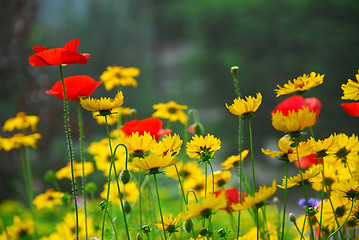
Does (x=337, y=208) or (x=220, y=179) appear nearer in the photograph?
(x=337, y=208)

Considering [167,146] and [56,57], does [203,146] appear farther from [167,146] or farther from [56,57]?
[56,57]

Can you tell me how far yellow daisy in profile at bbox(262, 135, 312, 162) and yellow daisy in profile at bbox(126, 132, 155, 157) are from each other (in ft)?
0.35

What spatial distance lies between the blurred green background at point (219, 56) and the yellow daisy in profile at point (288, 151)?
8.41 feet

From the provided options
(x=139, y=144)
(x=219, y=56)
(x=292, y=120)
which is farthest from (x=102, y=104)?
(x=219, y=56)

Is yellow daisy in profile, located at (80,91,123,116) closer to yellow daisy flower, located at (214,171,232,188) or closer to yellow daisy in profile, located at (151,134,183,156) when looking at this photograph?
yellow daisy in profile, located at (151,134,183,156)

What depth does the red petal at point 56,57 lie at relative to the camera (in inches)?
15.3

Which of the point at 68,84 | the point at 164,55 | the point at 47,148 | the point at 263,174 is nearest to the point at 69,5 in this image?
the point at 164,55

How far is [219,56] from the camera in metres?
4.66

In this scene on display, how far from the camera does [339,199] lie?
0.43 m

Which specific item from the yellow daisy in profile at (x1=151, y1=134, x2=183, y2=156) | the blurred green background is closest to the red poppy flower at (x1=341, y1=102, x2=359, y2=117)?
the yellow daisy in profile at (x1=151, y1=134, x2=183, y2=156)

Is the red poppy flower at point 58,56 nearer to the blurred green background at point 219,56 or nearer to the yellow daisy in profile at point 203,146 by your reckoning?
the yellow daisy in profile at point 203,146

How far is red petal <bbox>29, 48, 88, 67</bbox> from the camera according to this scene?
39 cm

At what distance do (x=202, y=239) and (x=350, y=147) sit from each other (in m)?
0.17

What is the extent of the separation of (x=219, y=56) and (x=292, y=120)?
4.39 metres
